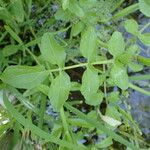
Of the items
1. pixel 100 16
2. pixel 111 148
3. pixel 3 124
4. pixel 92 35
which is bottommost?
pixel 111 148

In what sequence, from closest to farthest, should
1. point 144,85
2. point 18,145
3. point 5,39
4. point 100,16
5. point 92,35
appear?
point 92,35
point 18,145
point 100,16
point 5,39
point 144,85

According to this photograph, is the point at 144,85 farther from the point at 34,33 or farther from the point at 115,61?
the point at 115,61

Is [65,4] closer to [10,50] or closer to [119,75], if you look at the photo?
[119,75]

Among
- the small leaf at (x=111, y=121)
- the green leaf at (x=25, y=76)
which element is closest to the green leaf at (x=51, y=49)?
the green leaf at (x=25, y=76)

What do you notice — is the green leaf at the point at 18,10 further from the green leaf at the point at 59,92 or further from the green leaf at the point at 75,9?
the green leaf at the point at 59,92

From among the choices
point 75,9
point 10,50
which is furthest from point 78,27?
point 10,50

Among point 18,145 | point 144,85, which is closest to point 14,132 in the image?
point 18,145

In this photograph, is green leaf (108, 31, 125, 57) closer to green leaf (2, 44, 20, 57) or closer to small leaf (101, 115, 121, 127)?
small leaf (101, 115, 121, 127)
